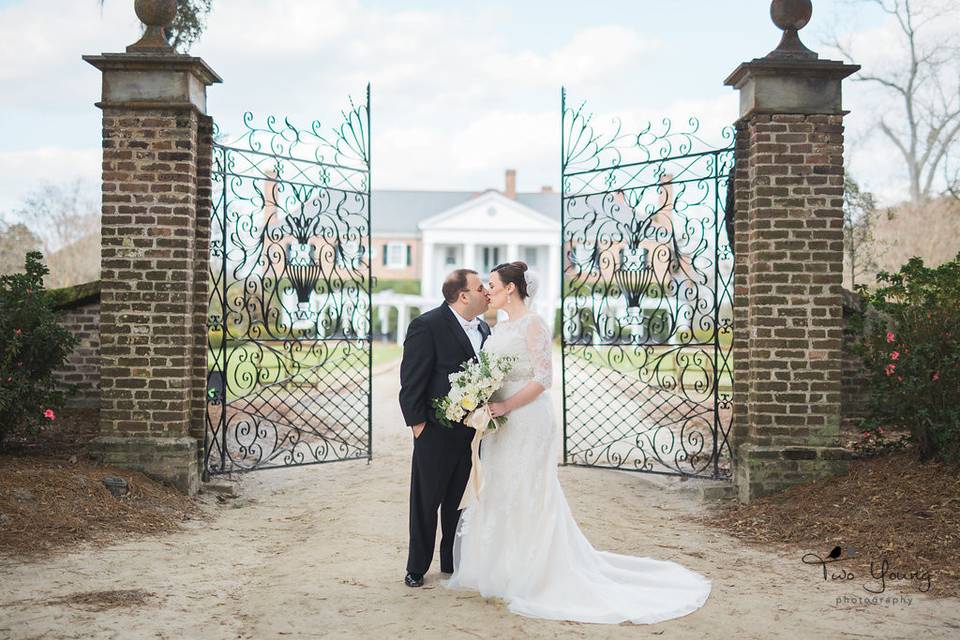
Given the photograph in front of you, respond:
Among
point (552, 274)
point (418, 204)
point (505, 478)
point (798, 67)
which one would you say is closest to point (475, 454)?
point (505, 478)

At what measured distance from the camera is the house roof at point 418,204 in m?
50.4

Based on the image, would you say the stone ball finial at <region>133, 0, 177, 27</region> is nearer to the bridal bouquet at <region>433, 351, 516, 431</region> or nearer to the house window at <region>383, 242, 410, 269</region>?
the bridal bouquet at <region>433, 351, 516, 431</region>

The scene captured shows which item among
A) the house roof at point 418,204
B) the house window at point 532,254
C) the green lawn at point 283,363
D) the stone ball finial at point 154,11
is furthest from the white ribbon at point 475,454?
the house roof at point 418,204

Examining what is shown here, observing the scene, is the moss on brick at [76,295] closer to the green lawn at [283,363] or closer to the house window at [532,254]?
the green lawn at [283,363]

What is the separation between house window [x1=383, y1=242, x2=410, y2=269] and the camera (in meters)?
49.1

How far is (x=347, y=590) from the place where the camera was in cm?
468

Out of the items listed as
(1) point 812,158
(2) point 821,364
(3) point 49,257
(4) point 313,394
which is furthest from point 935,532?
(3) point 49,257

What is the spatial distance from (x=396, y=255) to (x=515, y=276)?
4490 centimetres

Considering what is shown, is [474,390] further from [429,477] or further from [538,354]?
[429,477]

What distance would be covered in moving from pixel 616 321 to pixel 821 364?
1.99 m

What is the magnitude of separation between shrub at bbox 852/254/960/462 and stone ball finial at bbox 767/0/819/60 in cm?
195

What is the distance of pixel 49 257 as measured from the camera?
79.0 ft

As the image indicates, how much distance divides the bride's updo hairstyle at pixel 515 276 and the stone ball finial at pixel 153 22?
3.97 meters

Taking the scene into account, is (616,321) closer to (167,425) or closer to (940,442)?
(940,442)
